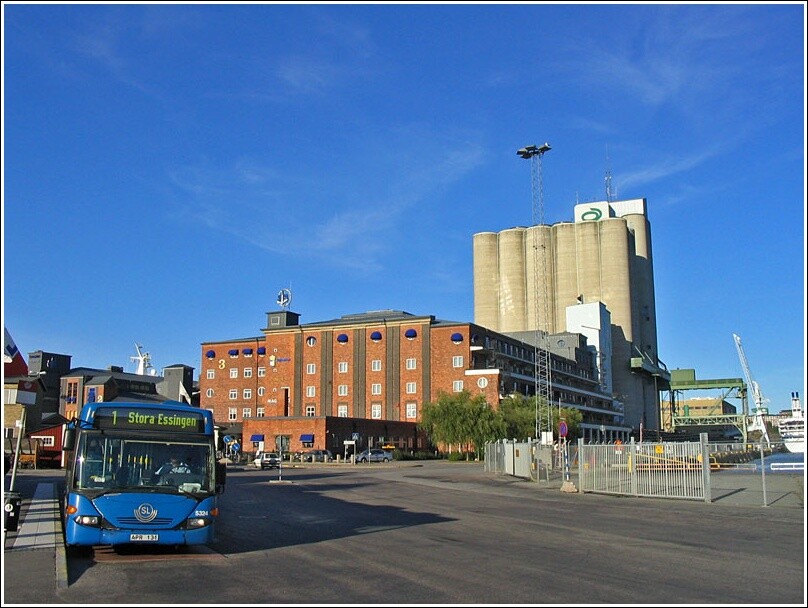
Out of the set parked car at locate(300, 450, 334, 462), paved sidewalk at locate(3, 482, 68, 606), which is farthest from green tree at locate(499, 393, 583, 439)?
paved sidewalk at locate(3, 482, 68, 606)

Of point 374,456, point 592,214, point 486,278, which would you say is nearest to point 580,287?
point 486,278

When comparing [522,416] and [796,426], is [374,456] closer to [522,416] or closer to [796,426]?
[522,416]

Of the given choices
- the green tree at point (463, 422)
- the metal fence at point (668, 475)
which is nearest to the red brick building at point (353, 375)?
the green tree at point (463, 422)

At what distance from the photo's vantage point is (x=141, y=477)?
1373 cm

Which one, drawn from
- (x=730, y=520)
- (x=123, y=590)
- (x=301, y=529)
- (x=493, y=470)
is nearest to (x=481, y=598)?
(x=123, y=590)

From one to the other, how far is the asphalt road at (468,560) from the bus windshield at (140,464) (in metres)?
1.25

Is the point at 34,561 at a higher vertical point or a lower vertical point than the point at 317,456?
higher

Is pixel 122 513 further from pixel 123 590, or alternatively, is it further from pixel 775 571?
pixel 775 571

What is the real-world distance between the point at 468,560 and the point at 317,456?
211 ft

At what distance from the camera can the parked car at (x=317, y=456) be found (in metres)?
75.8

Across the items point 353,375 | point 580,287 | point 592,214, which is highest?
point 592,214

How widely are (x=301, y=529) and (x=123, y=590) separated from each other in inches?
331

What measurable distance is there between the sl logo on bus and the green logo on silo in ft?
488

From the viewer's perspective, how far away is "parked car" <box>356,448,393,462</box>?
7601cm
